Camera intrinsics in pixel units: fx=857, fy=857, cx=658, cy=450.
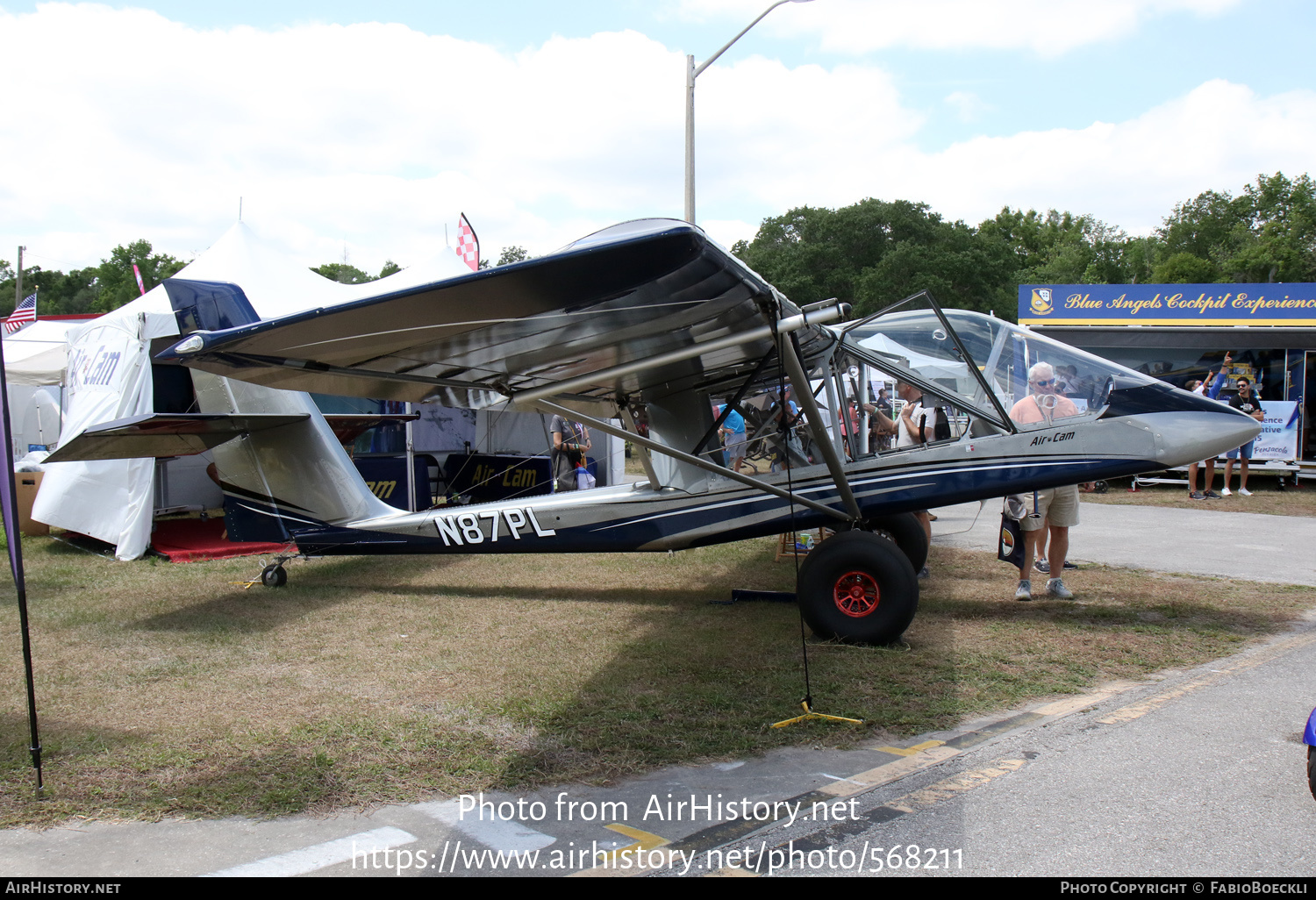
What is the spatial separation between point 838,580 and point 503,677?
7.57 feet

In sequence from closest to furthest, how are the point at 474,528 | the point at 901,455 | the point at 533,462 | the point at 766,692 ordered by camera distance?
1. the point at 766,692
2. the point at 901,455
3. the point at 474,528
4. the point at 533,462

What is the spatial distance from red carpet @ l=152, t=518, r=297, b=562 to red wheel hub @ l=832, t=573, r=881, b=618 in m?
6.49

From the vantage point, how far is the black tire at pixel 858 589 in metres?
5.66

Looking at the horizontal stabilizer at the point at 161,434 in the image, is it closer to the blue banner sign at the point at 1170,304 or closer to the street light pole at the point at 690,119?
the street light pole at the point at 690,119

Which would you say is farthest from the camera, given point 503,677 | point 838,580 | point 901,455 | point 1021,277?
point 1021,277

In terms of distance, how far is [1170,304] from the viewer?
1927cm

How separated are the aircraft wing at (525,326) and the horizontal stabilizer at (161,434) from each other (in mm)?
2659

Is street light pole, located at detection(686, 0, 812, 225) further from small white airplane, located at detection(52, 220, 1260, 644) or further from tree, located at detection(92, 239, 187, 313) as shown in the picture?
tree, located at detection(92, 239, 187, 313)

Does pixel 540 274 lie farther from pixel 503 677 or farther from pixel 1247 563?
pixel 1247 563

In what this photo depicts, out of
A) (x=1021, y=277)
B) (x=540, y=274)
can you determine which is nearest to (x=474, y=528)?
(x=540, y=274)

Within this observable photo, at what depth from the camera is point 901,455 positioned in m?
6.36

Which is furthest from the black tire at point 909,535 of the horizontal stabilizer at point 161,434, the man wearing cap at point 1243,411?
the man wearing cap at point 1243,411

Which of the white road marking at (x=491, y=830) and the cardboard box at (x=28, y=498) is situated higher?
the cardboard box at (x=28, y=498)

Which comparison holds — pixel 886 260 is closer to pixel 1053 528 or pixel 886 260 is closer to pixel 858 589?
pixel 1053 528
